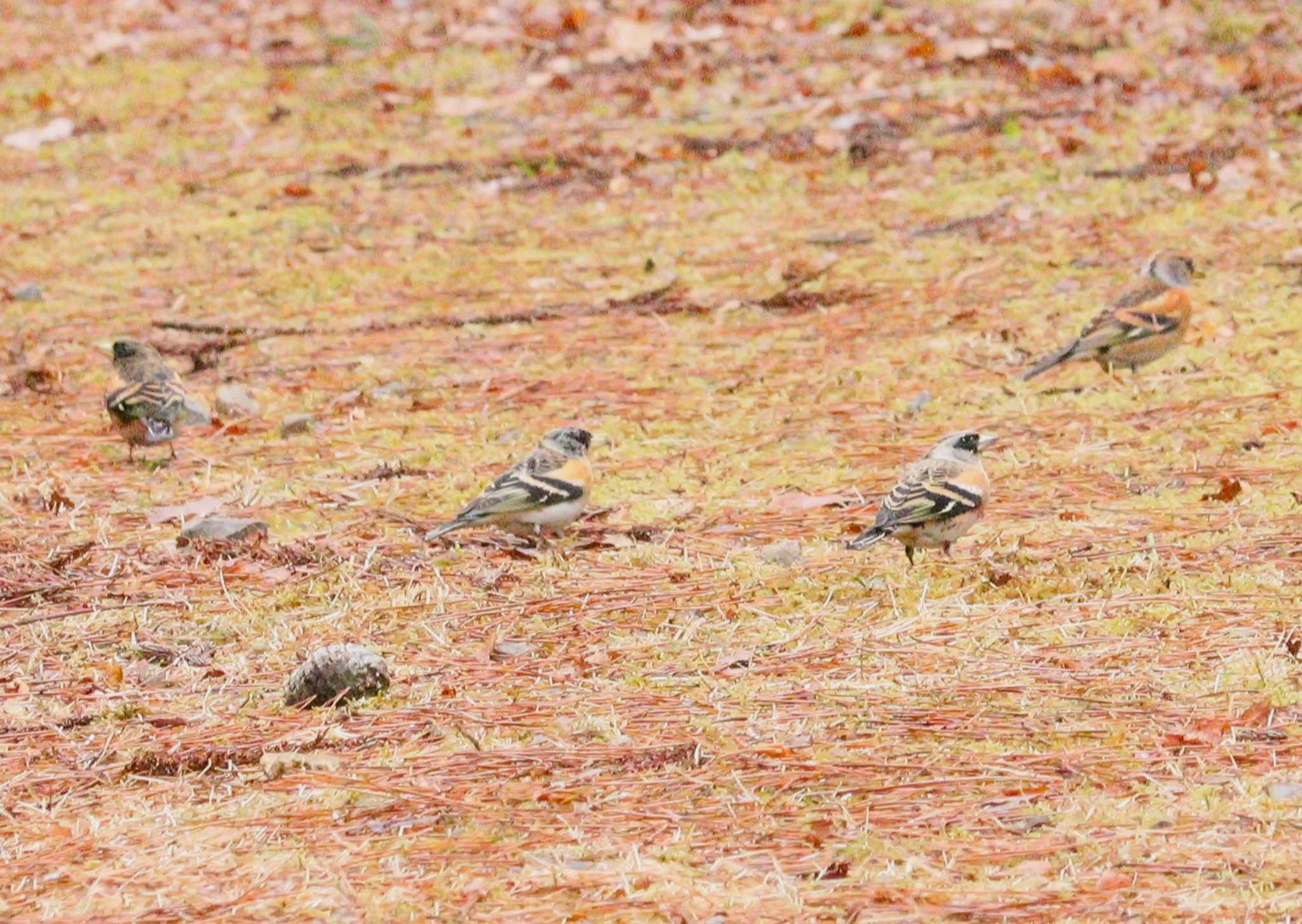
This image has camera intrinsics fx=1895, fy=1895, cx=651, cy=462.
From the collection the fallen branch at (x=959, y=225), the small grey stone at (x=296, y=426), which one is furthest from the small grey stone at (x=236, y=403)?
the fallen branch at (x=959, y=225)

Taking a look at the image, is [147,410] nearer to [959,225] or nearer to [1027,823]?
[1027,823]

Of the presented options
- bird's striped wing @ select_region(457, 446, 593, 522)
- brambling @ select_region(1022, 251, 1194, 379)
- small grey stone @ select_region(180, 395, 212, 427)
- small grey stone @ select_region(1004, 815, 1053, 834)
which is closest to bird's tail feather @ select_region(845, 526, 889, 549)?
bird's striped wing @ select_region(457, 446, 593, 522)

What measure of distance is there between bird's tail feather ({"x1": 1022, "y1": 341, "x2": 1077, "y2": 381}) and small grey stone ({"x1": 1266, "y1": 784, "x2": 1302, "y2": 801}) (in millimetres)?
4523

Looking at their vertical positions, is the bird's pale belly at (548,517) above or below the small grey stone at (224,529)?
below

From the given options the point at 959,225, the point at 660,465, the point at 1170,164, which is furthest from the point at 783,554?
the point at 1170,164

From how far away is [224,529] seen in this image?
21.7 ft

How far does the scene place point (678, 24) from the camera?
48.7 ft

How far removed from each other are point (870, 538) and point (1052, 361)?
277 centimetres

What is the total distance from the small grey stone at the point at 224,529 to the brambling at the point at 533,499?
61cm

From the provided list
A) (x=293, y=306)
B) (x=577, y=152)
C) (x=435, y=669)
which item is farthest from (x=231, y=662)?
(x=577, y=152)

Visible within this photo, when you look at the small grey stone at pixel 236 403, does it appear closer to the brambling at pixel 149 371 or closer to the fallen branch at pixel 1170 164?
the brambling at pixel 149 371

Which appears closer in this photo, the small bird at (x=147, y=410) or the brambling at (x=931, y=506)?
the brambling at (x=931, y=506)

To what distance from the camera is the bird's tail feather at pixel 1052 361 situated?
8.43 metres

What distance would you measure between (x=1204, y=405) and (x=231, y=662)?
14.1ft
